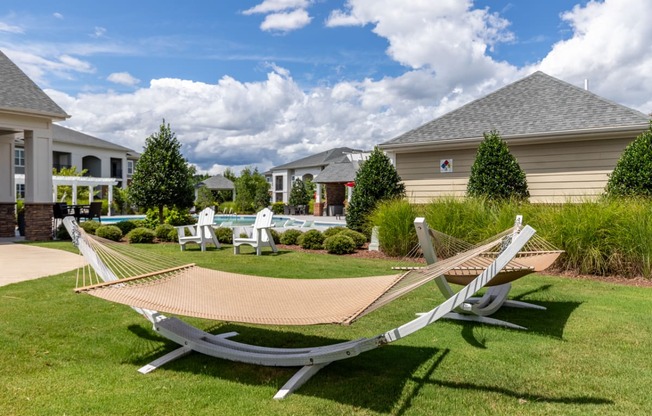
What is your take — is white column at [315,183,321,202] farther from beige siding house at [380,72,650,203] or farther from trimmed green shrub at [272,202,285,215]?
beige siding house at [380,72,650,203]

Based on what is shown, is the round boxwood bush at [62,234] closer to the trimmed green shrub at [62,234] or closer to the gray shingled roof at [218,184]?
the trimmed green shrub at [62,234]

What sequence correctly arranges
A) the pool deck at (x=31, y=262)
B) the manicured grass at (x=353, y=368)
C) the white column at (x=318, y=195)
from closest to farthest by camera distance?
1. the manicured grass at (x=353, y=368)
2. the pool deck at (x=31, y=262)
3. the white column at (x=318, y=195)

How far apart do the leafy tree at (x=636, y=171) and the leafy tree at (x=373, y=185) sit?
15.8ft

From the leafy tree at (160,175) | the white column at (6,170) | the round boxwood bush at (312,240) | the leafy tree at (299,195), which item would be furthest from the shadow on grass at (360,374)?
the leafy tree at (299,195)

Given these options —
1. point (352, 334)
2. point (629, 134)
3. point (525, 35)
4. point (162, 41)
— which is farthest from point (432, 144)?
point (352, 334)

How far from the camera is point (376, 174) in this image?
39.0ft

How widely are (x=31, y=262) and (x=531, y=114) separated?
11.6 meters

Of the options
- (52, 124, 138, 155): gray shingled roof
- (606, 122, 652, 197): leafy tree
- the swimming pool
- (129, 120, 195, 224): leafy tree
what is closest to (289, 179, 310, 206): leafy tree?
the swimming pool

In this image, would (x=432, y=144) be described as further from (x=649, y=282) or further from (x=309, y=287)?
(x=309, y=287)

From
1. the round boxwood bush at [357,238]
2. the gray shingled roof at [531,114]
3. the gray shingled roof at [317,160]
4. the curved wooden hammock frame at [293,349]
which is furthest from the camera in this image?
the gray shingled roof at [317,160]

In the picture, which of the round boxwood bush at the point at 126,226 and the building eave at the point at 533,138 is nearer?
the building eave at the point at 533,138

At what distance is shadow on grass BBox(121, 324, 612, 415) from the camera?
2947 millimetres

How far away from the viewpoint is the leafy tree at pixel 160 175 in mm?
15242

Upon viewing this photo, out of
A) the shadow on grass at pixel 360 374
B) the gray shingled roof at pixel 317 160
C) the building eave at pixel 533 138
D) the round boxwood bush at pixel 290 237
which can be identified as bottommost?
the shadow on grass at pixel 360 374
